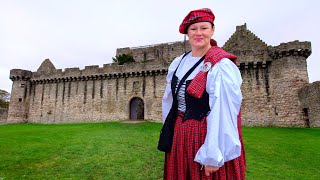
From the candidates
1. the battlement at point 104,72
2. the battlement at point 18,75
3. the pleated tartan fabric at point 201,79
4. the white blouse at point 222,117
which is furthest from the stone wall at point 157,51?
the white blouse at point 222,117

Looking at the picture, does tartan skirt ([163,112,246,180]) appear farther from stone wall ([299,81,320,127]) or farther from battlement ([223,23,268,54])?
battlement ([223,23,268,54])

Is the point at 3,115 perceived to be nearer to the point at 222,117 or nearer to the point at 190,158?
the point at 190,158

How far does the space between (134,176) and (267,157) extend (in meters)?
5.68

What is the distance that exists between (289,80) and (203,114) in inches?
867

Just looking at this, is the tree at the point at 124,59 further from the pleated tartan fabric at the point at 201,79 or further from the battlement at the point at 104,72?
the pleated tartan fabric at the point at 201,79

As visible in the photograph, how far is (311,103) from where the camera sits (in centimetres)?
1967

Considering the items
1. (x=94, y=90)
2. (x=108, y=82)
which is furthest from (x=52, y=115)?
(x=108, y=82)

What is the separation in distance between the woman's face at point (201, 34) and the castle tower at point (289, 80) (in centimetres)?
2139

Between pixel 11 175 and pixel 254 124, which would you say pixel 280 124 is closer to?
pixel 254 124

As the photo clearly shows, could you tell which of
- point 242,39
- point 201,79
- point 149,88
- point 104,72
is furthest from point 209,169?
point 242,39

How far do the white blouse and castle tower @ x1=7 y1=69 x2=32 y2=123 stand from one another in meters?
36.4

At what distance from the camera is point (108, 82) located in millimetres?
29984

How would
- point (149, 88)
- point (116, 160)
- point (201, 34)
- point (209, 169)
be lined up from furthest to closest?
point (149, 88) < point (116, 160) < point (201, 34) < point (209, 169)

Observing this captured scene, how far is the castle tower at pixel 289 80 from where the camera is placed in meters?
21.7
